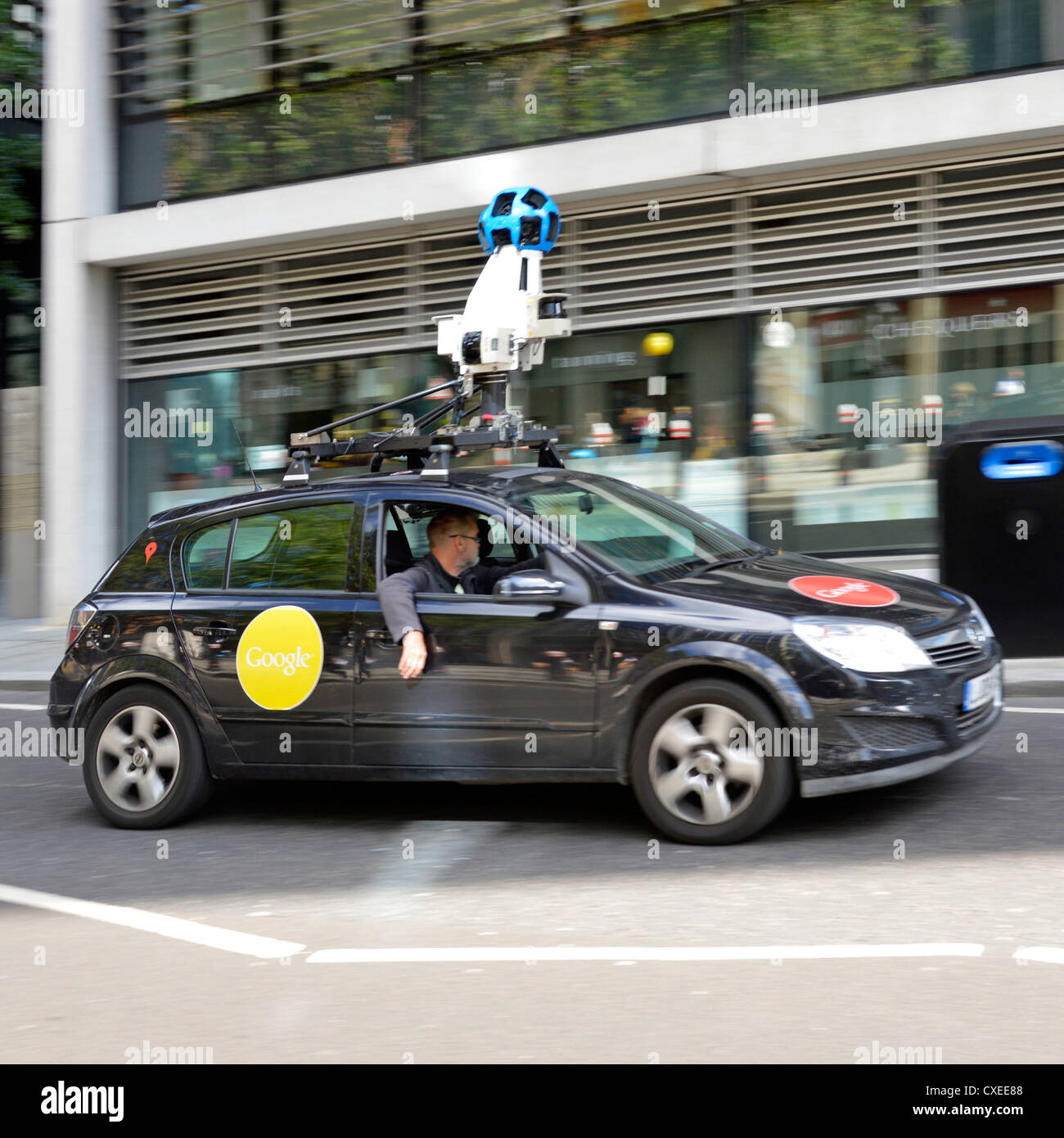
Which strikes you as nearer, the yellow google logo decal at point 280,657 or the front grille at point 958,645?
the front grille at point 958,645

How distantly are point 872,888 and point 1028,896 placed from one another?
0.51m

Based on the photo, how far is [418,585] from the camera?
6.81 meters

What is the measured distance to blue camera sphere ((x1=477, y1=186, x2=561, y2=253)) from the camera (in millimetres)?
11719

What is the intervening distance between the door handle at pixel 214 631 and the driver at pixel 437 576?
74cm

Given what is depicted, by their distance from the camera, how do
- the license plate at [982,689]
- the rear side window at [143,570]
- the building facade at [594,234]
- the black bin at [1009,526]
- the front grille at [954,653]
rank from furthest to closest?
the building facade at [594,234] → the black bin at [1009,526] → the rear side window at [143,570] → the license plate at [982,689] → the front grille at [954,653]

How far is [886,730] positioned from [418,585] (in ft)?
6.66

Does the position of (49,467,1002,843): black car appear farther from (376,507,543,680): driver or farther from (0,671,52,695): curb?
(0,671,52,695): curb

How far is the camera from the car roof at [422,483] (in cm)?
695

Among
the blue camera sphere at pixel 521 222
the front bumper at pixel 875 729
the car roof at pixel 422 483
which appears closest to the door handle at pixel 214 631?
the car roof at pixel 422 483

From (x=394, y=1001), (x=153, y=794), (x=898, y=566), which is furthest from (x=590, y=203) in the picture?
(x=394, y=1001)

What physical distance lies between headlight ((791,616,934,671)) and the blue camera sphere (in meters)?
6.18

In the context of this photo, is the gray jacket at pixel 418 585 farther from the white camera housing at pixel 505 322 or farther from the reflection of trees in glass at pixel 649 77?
the reflection of trees in glass at pixel 649 77

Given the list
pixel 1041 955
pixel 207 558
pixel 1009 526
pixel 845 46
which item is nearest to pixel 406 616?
pixel 207 558

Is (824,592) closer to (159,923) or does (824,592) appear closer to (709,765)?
(709,765)
